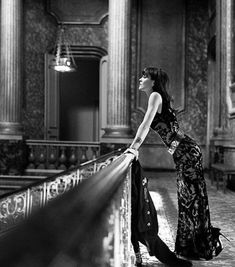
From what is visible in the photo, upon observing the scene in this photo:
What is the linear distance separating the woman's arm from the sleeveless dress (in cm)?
13

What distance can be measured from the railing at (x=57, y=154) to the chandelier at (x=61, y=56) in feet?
6.40

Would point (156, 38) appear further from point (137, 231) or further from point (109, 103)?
point (137, 231)

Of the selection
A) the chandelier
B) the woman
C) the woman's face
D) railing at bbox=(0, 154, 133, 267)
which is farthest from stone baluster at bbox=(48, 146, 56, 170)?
railing at bbox=(0, 154, 133, 267)

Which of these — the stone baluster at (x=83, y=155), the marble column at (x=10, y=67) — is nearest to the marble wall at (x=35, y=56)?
the marble column at (x=10, y=67)

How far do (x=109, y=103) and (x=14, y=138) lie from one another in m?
2.18

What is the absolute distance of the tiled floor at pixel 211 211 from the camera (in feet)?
11.0

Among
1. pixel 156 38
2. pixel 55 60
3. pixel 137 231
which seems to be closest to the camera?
pixel 137 231

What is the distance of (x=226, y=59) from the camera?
8664mm

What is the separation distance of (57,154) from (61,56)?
2726 mm

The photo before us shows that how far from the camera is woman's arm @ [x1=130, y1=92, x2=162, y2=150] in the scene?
114 inches

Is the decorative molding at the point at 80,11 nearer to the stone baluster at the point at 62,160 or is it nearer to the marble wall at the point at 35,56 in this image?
the marble wall at the point at 35,56

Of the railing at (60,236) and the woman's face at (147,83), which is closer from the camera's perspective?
the railing at (60,236)

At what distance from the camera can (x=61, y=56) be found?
33.8ft

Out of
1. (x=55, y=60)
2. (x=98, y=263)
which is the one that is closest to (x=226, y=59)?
(x=55, y=60)
